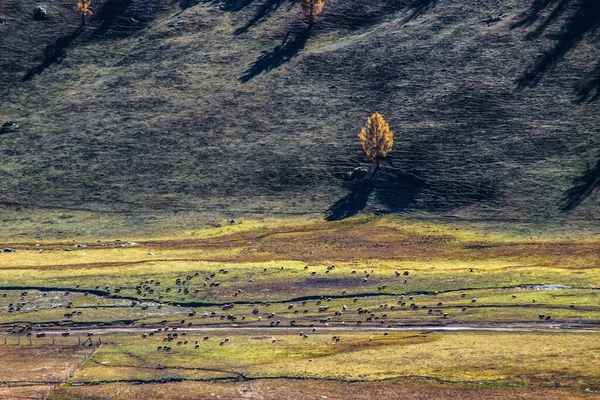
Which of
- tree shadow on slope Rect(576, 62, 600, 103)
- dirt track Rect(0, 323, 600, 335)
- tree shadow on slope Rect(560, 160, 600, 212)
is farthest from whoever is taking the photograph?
tree shadow on slope Rect(576, 62, 600, 103)

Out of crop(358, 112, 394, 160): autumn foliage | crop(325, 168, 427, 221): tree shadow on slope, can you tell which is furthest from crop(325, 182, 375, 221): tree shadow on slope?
crop(358, 112, 394, 160): autumn foliage

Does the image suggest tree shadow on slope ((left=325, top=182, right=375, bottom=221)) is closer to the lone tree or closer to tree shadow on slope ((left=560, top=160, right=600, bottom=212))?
the lone tree

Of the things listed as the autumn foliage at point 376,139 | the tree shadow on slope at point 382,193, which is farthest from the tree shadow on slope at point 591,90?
the autumn foliage at point 376,139

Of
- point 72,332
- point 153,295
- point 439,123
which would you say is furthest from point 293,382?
point 439,123

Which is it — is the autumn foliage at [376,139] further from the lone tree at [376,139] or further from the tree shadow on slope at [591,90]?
the tree shadow on slope at [591,90]

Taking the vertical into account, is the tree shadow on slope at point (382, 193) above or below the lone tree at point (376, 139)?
below

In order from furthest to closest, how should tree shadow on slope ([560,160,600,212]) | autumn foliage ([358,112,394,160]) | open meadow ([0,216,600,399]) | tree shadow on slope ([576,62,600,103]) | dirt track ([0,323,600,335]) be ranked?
tree shadow on slope ([576,62,600,103])
autumn foliage ([358,112,394,160])
tree shadow on slope ([560,160,600,212])
dirt track ([0,323,600,335])
open meadow ([0,216,600,399])

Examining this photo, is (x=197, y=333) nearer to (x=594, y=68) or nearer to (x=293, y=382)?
(x=293, y=382)

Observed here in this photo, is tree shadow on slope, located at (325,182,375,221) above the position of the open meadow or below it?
below

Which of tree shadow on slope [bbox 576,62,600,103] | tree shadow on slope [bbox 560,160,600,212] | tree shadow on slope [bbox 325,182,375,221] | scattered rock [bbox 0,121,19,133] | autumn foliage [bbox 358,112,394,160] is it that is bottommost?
scattered rock [bbox 0,121,19,133]
